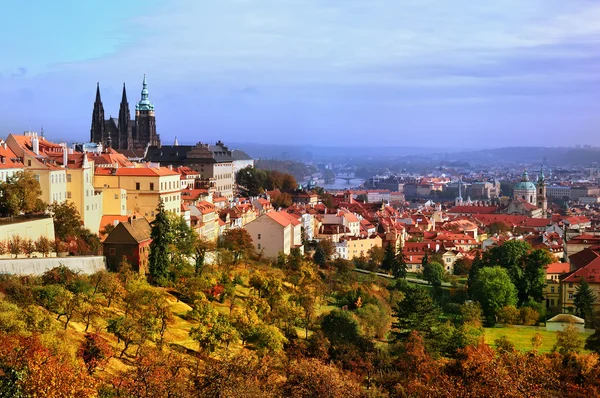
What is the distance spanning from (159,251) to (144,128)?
71.8 meters

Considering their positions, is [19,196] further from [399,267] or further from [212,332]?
[399,267]

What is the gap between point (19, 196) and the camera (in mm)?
36844

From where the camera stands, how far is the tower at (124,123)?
4063 inches

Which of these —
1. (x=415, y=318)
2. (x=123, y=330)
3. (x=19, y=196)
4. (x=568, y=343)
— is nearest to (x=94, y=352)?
(x=123, y=330)

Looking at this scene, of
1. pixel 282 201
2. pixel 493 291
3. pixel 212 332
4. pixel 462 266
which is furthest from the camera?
pixel 282 201

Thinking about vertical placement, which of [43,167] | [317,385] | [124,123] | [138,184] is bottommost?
[317,385]

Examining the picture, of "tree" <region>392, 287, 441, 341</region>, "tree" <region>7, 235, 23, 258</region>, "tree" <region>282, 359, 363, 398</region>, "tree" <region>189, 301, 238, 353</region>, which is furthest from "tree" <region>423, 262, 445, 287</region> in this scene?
"tree" <region>282, 359, 363, 398</region>

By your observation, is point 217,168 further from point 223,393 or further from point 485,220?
point 223,393

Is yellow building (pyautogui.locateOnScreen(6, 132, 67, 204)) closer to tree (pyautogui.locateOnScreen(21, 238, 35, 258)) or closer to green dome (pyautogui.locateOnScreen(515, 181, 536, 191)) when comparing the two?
tree (pyautogui.locateOnScreen(21, 238, 35, 258))

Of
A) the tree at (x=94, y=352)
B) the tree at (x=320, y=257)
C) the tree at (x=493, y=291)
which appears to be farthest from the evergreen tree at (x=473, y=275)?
the tree at (x=94, y=352)

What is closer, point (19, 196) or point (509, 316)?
point (19, 196)

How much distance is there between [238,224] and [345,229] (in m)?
14.1

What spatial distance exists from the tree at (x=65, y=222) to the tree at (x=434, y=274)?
26550mm

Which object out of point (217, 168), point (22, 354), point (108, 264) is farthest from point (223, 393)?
point (217, 168)
